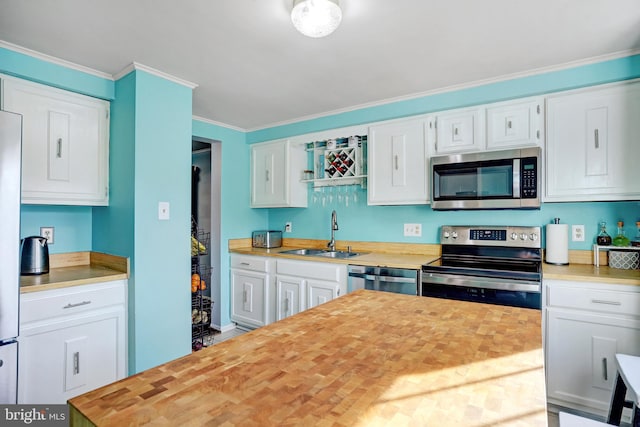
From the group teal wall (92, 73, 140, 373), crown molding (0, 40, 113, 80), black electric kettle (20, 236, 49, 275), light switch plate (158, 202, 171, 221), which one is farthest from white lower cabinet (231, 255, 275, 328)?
crown molding (0, 40, 113, 80)

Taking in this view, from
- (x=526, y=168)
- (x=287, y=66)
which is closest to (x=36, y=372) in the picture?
(x=287, y=66)

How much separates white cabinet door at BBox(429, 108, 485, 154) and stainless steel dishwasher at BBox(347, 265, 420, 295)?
3.47ft

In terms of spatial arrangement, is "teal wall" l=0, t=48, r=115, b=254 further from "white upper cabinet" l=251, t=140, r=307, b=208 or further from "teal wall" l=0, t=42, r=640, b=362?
"white upper cabinet" l=251, t=140, r=307, b=208

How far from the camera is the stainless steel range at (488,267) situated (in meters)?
2.14

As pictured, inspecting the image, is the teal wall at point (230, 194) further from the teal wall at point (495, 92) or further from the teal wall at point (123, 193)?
Result: the teal wall at point (123, 193)

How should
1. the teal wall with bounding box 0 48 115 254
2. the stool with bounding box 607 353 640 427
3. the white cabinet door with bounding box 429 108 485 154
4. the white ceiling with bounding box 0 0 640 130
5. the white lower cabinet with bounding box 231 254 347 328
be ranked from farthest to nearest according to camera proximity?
the white lower cabinet with bounding box 231 254 347 328
the white cabinet door with bounding box 429 108 485 154
the teal wall with bounding box 0 48 115 254
the white ceiling with bounding box 0 0 640 130
the stool with bounding box 607 353 640 427

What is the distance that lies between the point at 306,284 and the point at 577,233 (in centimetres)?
219

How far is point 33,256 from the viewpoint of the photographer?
7.25ft

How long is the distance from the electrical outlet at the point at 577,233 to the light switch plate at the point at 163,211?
300cm

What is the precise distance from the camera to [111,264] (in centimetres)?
244

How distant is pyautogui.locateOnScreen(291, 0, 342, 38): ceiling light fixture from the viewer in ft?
5.12

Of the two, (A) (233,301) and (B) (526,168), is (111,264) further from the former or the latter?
(B) (526,168)

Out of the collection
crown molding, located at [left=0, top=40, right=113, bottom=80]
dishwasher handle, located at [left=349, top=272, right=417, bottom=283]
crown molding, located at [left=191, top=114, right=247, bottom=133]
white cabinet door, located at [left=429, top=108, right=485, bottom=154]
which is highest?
crown molding, located at [left=0, top=40, right=113, bottom=80]

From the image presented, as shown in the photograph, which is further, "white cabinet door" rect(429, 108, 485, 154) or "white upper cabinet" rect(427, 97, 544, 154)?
"white cabinet door" rect(429, 108, 485, 154)
